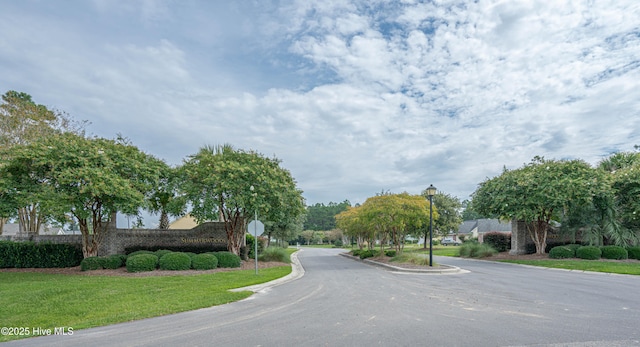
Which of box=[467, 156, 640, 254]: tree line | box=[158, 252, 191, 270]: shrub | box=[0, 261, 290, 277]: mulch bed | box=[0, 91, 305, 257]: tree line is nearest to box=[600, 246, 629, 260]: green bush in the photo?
box=[467, 156, 640, 254]: tree line

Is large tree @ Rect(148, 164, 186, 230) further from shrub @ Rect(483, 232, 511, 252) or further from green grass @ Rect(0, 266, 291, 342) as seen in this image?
shrub @ Rect(483, 232, 511, 252)

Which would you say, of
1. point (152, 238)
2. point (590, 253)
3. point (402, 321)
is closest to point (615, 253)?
point (590, 253)

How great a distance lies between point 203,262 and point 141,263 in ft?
8.90

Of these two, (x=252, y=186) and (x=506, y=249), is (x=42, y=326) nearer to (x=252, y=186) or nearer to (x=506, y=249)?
(x=252, y=186)

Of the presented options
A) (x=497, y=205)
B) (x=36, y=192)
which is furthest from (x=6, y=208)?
(x=497, y=205)

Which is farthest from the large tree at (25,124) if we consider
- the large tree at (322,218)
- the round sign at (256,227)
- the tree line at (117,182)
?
the large tree at (322,218)

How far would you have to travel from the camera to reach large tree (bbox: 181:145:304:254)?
18.8 meters

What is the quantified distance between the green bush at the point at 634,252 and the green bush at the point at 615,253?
1.17 feet

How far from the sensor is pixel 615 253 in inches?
824

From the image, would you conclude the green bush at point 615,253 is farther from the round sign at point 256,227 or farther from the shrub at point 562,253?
the round sign at point 256,227

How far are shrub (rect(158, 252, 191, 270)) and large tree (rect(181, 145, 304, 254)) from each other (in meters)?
2.61

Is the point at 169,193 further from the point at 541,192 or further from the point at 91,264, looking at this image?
the point at 541,192

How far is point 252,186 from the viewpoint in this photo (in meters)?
18.7

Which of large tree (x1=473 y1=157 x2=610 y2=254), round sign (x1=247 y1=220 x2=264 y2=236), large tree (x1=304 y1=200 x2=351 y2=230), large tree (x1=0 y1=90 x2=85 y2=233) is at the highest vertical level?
large tree (x1=0 y1=90 x2=85 y2=233)
